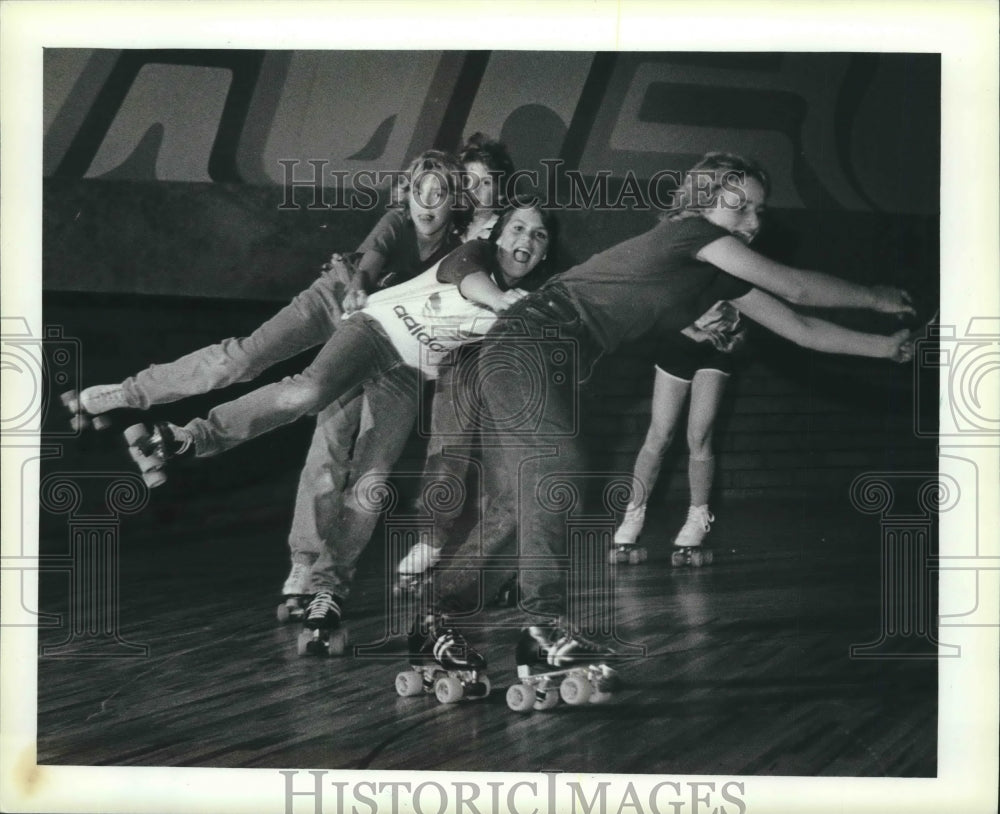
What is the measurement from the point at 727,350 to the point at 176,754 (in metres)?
2.30

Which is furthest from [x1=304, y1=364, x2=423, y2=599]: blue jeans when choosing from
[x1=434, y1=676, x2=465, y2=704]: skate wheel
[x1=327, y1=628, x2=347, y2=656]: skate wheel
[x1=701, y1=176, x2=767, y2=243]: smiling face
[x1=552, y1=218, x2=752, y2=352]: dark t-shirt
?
[x1=701, y1=176, x2=767, y2=243]: smiling face

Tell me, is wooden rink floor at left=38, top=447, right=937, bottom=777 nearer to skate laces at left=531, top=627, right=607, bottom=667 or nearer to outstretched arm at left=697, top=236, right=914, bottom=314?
skate laces at left=531, top=627, right=607, bottom=667

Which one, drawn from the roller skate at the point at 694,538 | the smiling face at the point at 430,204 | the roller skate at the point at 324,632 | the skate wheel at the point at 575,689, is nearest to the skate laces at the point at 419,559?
the roller skate at the point at 324,632

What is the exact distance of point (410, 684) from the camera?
396cm

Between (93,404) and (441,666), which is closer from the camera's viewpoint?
(441,666)

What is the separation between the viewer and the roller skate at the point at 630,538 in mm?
3961

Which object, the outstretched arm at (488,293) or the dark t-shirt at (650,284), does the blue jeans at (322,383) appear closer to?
the outstretched arm at (488,293)

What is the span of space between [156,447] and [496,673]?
1398 mm

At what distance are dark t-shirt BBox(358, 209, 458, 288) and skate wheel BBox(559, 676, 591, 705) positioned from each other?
1.46m

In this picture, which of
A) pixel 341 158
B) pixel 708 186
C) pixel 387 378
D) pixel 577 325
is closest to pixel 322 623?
pixel 387 378

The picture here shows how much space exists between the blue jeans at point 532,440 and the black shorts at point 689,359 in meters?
0.23

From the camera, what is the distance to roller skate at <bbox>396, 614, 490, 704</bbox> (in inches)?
155

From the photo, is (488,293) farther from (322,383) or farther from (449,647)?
(449,647)

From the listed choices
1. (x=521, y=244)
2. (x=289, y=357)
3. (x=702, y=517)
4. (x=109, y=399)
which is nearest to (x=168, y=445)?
(x=109, y=399)
